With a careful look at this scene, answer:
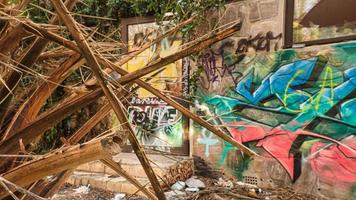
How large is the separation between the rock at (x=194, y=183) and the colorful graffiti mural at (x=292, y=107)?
49cm

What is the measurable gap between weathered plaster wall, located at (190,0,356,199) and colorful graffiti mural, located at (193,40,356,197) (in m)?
0.01

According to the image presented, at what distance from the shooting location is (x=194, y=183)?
21.8ft

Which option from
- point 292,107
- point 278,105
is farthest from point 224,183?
point 292,107

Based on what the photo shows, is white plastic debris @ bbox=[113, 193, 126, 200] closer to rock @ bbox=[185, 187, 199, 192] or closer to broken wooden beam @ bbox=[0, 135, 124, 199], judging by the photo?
rock @ bbox=[185, 187, 199, 192]

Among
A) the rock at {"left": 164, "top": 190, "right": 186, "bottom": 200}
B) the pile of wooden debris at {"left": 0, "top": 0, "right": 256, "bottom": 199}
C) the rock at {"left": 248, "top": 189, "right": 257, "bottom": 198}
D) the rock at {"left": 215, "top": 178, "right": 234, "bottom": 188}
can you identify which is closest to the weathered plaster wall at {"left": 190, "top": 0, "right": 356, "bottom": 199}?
the rock at {"left": 215, "top": 178, "right": 234, "bottom": 188}

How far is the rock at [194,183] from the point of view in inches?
258

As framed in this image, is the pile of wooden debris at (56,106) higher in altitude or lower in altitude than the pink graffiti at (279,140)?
higher

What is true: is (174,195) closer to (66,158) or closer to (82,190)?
(82,190)

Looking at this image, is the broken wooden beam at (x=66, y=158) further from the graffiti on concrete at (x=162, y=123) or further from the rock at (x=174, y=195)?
the graffiti on concrete at (x=162, y=123)

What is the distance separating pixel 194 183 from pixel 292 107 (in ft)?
6.87

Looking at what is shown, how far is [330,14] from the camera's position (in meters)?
5.46

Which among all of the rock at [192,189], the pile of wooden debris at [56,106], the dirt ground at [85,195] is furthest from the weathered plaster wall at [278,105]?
the pile of wooden debris at [56,106]

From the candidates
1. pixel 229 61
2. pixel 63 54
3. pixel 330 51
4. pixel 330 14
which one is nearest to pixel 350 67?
pixel 330 51

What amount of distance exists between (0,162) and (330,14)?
5.05m
